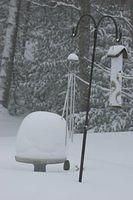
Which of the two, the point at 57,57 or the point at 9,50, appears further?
the point at 57,57

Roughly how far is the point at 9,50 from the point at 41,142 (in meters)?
14.4

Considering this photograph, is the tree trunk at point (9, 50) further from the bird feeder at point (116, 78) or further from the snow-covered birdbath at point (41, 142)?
the snow-covered birdbath at point (41, 142)

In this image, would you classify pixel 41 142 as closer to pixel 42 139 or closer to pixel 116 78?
pixel 42 139

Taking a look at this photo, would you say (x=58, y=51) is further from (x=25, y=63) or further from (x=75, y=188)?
(x=75, y=188)

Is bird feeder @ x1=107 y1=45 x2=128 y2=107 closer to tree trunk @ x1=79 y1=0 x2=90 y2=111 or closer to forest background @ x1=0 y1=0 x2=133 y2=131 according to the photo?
forest background @ x1=0 y1=0 x2=133 y2=131

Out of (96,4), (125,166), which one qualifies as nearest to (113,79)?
(125,166)

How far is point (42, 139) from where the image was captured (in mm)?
7582

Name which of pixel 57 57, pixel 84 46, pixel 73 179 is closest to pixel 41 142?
pixel 73 179

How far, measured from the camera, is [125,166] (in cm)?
893

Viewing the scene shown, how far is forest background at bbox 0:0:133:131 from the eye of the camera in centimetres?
1767

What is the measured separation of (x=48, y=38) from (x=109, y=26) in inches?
130

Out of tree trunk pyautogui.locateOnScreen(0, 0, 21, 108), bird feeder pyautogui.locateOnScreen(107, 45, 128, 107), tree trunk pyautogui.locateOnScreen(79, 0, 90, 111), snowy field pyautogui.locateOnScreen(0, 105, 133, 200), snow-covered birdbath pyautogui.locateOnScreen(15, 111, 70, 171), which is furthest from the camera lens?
tree trunk pyautogui.locateOnScreen(0, 0, 21, 108)

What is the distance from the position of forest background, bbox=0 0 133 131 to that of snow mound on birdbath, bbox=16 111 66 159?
29.1ft

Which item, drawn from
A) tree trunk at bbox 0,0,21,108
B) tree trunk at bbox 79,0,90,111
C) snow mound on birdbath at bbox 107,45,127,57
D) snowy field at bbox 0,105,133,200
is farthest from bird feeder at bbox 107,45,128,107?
tree trunk at bbox 0,0,21,108
